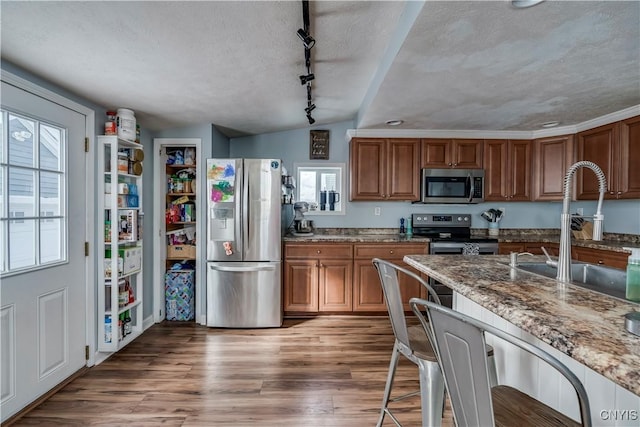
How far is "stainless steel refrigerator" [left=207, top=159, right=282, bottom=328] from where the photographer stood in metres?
3.14

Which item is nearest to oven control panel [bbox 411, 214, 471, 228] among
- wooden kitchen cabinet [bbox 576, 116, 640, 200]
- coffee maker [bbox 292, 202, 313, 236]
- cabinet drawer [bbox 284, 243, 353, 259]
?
cabinet drawer [bbox 284, 243, 353, 259]

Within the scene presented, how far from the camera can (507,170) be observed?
371 cm

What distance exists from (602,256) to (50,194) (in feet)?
14.8

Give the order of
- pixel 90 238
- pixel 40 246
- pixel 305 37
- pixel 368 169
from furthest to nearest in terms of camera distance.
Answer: pixel 368 169
pixel 90 238
pixel 40 246
pixel 305 37

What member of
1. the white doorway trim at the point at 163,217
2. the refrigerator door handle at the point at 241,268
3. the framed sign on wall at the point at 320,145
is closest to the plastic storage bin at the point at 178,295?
the white doorway trim at the point at 163,217

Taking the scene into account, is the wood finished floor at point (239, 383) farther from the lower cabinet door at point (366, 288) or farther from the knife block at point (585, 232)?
the knife block at point (585, 232)

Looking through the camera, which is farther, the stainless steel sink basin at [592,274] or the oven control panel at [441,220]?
the oven control panel at [441,220]

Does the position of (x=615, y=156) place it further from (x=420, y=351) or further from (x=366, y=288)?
(x=420, y=351)

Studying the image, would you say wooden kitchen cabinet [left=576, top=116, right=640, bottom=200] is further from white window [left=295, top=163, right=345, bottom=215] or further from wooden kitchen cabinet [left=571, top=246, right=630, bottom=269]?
white window [left=295, top=163, right=345, bottom=215]

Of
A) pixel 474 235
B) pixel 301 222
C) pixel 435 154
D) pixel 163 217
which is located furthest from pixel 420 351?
pixel 474 235

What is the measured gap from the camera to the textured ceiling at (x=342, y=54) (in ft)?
4.78

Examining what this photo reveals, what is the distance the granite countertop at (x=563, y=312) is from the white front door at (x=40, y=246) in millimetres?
2314

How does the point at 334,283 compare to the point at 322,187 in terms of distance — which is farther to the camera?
the point at 322,187

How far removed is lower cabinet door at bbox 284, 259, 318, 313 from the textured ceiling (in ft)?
5.72
